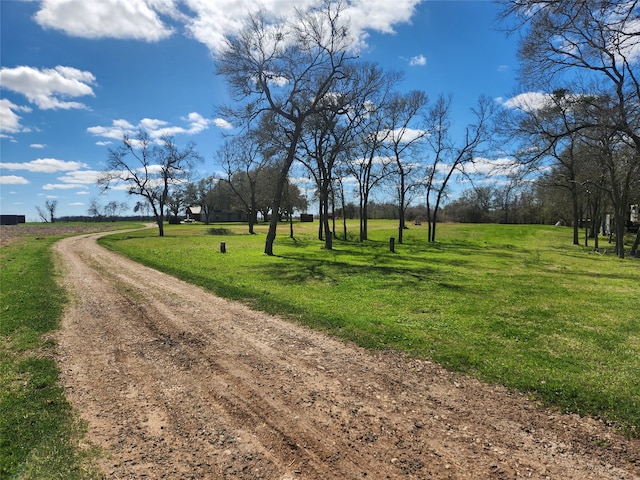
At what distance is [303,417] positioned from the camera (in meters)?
3.81

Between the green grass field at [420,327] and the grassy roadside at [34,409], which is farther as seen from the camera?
the green grass field at [420,327]

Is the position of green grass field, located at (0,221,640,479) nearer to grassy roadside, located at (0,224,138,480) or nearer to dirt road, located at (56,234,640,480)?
grassy roadside, located at (0,224,138,480)

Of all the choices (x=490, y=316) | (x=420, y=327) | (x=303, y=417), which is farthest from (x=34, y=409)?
(x=490, y=316)

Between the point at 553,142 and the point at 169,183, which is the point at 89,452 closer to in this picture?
the point at 553,142

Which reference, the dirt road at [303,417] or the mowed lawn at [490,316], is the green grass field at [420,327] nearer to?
the mowed lawn at [490,316]

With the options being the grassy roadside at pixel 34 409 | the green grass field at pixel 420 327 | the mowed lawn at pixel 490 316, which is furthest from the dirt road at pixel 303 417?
the mowed lawn at pixel 490 316

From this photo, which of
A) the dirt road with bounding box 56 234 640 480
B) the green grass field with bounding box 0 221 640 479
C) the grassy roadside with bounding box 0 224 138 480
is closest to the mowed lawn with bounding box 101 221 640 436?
the green grass field with bounding box 0 221 640 479

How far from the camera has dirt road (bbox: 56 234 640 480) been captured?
309 centimetres

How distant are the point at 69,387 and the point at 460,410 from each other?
4.61 m

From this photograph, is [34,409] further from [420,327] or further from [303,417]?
[420,327]

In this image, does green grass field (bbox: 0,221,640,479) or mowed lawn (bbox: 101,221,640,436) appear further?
mowed lawn (bbox: 101,221,640,436)

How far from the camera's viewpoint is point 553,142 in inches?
612

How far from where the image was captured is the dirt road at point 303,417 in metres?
3.09

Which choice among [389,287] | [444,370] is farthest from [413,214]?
[444,370]
